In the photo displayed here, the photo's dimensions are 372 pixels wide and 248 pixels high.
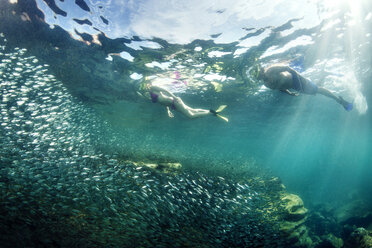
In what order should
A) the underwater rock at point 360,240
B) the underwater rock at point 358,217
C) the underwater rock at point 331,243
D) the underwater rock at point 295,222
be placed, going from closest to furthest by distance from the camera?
the underwater rock at point 360,240
the underwater rock at point 295,222
the underwater rock at point 331,243
the underwater rock at point 358,217

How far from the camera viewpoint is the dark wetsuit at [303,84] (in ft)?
25.0

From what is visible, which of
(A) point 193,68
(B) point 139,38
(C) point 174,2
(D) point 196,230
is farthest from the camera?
(A) point 193,68

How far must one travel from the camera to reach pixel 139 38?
10383 millimetres

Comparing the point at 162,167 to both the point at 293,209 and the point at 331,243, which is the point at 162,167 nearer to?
the point at 293,209

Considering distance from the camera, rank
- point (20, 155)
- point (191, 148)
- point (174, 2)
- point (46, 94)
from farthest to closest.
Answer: point (191, 148), point (46, 94), point (20, 155), point (174, 2)

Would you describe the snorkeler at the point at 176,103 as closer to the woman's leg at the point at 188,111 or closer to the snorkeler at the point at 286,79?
the woman's leg at the point at 188,111

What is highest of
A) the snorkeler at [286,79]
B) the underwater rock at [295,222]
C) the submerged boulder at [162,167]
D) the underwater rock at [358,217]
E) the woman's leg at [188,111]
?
the underwater rock at [358,217]

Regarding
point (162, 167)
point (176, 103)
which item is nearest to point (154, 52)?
point (176, 103)

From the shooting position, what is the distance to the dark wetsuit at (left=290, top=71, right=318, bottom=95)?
25.0ft

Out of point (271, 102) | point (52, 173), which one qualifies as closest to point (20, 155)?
point (52, 173)

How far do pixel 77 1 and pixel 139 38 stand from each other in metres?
3.04

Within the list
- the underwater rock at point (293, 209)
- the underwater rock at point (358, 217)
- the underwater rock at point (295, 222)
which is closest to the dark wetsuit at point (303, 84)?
the underwater rock at point (295, 222)

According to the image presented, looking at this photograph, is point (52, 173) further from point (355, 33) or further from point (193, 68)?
point (355, 33)

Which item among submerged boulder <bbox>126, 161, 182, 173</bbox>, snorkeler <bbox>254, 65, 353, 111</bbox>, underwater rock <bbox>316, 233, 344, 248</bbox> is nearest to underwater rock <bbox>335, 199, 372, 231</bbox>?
underwater rock <bbox>316, 233, 344, 248</bbox>
